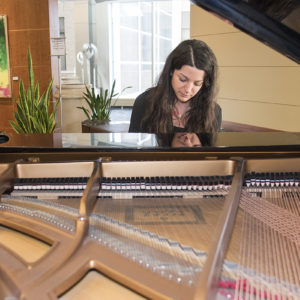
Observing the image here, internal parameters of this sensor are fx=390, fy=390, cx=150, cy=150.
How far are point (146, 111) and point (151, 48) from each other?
27.4ft

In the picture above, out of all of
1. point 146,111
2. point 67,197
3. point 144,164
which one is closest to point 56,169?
point 67,197

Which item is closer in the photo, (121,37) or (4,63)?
(4,63)

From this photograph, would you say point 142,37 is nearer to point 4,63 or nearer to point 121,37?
point 121,37

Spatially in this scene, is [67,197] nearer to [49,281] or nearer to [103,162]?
[103,162]

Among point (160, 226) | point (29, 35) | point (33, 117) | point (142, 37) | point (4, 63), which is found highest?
→ point (142, 37)

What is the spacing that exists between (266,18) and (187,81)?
0.99 meters

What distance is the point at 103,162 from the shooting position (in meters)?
1.41

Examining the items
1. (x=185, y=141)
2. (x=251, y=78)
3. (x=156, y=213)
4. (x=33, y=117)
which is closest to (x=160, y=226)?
(x=156, y=213)

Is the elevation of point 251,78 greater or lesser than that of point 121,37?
lesser

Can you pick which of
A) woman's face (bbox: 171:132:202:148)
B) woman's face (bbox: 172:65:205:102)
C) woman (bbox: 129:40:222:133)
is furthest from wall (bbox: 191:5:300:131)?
woman's face (bbox: 171:132:202:148)

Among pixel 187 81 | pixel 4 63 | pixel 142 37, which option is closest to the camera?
pixel 187 81

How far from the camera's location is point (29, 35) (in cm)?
648

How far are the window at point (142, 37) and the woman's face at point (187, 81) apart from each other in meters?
7.90

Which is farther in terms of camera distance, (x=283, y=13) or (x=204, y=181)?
(x=204, y=181)
